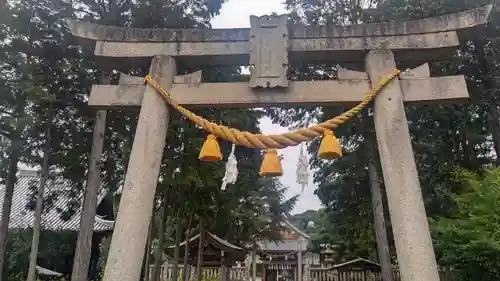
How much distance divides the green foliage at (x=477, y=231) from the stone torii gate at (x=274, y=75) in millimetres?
3835

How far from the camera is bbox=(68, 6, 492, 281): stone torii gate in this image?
15.6 feet

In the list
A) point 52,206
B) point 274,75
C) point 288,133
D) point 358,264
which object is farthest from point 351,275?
point 274,75

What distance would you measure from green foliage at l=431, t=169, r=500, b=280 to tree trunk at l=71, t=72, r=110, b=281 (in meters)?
7.48

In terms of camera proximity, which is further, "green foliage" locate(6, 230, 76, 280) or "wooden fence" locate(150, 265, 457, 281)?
"green foliage" locate(6, 230, 76, 280)

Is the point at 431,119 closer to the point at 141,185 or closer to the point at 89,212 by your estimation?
the point at 89,212

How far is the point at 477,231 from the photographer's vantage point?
794 cm

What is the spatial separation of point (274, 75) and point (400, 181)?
5.94 feet

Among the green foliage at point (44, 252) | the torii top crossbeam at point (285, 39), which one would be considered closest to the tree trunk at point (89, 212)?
the torii top crossbeam at point (285, 39)

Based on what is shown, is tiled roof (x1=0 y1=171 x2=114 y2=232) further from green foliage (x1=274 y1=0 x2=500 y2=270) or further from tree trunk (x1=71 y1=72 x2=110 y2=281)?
green foliage (x1=274 y1=0 x2=500 y2=270)

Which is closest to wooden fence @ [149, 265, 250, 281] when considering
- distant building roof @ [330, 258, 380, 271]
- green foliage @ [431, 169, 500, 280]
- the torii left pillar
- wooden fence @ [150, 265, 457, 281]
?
wooden fence @ [150, 265, 457, 281]

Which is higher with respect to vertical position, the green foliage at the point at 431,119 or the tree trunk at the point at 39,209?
the green foliage at the point at 431,119

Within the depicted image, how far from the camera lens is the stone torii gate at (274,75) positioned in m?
4.77

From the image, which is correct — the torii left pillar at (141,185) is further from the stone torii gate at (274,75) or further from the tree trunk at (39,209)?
the tree trunk at (39,209)

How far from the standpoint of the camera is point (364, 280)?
17.7 meters
